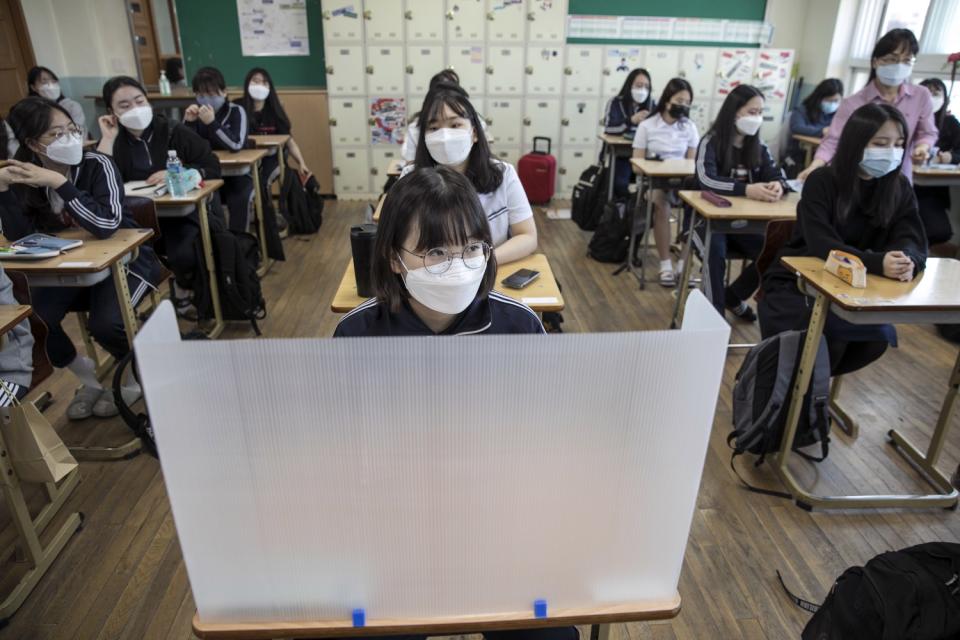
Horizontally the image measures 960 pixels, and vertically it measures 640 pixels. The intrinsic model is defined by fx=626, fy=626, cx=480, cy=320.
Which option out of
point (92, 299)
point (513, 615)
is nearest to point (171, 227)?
point (92, 299)

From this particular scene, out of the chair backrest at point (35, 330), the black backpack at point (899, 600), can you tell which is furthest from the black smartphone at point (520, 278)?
the chair backrest at point (35, 330)

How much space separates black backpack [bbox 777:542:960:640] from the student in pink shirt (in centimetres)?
211

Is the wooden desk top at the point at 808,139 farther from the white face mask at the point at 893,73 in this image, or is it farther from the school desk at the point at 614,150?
the white face mask at the point at 893,73

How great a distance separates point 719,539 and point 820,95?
520 cm

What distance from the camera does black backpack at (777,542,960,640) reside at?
130 centimetres

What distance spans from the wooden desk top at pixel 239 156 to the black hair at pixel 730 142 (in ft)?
9.24

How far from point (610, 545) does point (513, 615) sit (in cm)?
17

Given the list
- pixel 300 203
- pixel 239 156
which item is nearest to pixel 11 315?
pixel 239 156

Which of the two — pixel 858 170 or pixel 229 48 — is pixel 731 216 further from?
pixel 229 48

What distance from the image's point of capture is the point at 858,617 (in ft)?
4.63

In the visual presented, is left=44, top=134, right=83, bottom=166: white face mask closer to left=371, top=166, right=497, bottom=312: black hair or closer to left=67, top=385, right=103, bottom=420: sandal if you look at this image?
left=67, top=385, right=103, bottom=420: sandal

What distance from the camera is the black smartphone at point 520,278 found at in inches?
78.7

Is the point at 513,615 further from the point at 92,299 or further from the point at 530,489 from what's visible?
the point at 92,299

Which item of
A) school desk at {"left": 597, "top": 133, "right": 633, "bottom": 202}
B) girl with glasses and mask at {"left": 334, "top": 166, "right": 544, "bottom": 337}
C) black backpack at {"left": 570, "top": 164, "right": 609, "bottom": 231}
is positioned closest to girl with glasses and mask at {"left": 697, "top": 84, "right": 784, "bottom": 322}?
school desk at {"left": 597, "top": 133, "right": 633, "bottom": 202}
